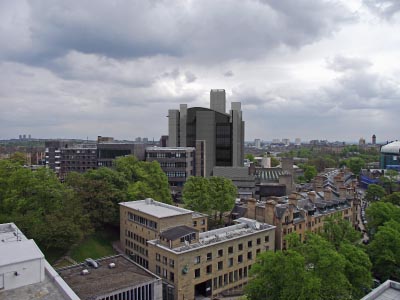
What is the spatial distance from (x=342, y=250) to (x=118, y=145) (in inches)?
3291

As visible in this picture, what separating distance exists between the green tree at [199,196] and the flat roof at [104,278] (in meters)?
21.7

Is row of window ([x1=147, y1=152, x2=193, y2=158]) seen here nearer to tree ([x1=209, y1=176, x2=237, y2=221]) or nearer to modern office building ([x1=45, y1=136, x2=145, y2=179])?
modern office building ([x1=45, y1=136, x2=145, y2=179])

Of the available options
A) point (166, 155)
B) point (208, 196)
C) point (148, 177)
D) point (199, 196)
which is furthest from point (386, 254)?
point (166, 155)

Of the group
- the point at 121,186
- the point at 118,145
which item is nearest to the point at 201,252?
the point at 121,186

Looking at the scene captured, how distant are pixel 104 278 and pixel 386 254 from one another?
37267 millimetres

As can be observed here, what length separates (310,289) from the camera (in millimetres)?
33188

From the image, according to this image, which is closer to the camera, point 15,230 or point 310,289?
point 310,289

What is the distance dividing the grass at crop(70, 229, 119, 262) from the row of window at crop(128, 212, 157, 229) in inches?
284

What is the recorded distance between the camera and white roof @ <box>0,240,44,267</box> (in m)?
28.9

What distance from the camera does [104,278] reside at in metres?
42.0

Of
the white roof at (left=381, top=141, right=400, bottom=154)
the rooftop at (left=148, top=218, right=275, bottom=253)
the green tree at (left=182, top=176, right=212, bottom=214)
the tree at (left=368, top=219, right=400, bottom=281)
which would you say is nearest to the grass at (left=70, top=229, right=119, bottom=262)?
the rooftop at (left=148, top=218, right=275, bottom=253)

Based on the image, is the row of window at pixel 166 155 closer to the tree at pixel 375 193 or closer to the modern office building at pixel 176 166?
the modern office building at pixel 176 166

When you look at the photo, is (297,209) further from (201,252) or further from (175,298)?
(175,298)

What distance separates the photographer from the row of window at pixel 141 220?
53.2m
